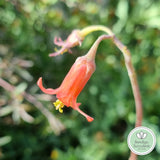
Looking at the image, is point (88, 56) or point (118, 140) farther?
point (118, 140)

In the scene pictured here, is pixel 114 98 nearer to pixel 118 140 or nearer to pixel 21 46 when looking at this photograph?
pixel 118 140

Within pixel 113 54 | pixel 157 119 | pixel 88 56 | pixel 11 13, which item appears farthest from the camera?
pixel 113 54

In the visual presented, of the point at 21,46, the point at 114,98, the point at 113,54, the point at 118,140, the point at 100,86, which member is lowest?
the point at 118,140

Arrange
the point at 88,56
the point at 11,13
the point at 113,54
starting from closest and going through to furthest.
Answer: the point at 88,56 → the point at 11,13 → the point at 113,54

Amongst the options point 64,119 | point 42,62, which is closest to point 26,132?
point 64,119

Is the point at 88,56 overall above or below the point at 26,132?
below

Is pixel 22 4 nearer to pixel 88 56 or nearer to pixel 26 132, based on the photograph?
pixel 26 132
